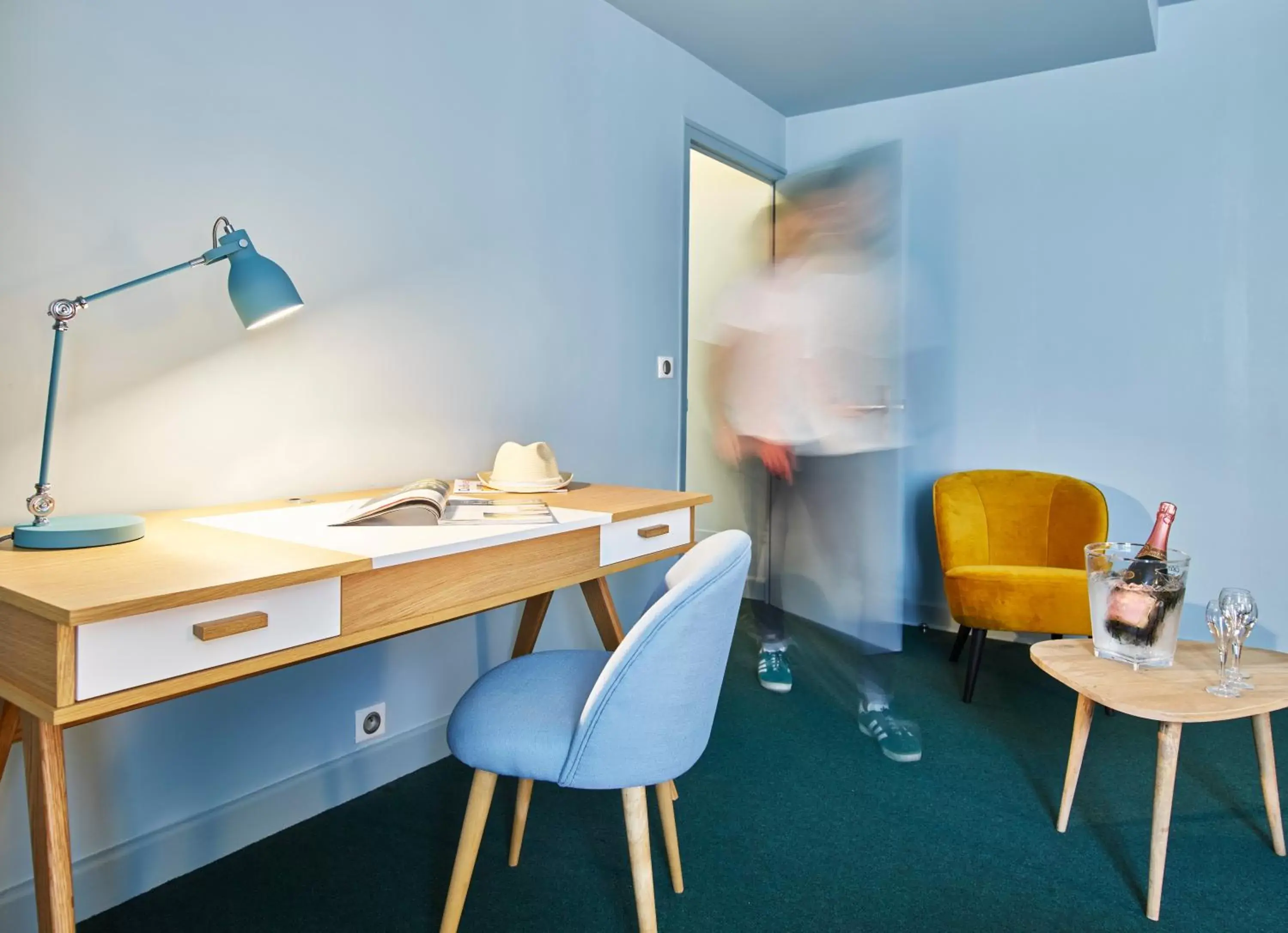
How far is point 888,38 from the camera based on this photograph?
296 centimetres

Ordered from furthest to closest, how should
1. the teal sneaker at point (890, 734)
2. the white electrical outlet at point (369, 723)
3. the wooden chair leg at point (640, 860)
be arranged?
the teal sneaker at point (890, 734) < the white electrical outlet at point (369, 723) < the wooden chair leg at point (640, 860)

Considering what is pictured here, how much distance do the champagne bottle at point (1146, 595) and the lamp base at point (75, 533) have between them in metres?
1.82

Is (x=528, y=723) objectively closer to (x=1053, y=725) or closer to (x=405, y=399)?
(x=405, y=399)


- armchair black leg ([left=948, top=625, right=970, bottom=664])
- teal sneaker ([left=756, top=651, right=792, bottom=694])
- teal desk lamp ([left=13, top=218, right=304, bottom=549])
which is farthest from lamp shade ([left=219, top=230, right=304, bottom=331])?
armchair black leg ([left=948, top=625, right=970, bottom=664])

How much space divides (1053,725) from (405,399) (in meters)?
2.08

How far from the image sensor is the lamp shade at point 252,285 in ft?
4.60

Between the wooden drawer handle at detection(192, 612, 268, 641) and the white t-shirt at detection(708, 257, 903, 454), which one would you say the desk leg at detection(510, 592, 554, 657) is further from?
the white t-shirt at detection(708, 257, 903, 454)

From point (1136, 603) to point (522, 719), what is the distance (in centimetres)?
128

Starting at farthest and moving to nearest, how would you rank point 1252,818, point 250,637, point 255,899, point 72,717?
point 1252,818, point 255,899, point 250,637, point 72,717

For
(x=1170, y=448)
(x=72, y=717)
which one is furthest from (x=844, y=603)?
(x=72, y=717)

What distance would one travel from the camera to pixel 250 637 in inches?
41.3

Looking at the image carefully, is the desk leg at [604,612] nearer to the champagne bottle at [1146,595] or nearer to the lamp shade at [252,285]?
the lamp shade at [252,285]

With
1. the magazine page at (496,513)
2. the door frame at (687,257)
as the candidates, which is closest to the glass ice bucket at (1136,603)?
the magazine page at (496,513)

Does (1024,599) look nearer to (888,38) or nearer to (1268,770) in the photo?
(1268,770)
